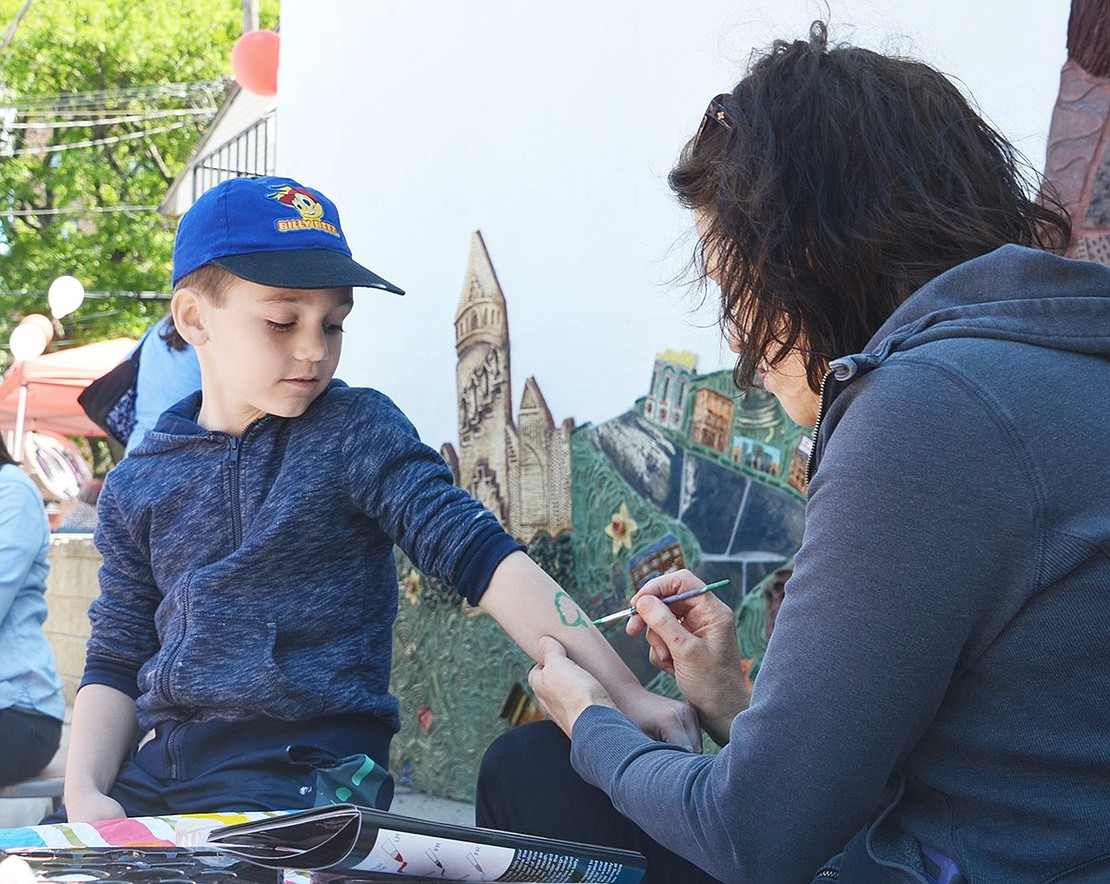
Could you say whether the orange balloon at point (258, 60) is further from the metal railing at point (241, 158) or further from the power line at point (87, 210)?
the power line at point (87, 210)

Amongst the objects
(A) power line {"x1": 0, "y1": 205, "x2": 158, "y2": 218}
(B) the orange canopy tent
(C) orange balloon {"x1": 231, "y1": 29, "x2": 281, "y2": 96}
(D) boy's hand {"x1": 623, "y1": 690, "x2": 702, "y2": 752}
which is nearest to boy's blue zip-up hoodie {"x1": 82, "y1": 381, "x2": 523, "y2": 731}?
(D) boy's hand {"x1": 623, "y1": 690, "x2": 702, "y2": 752}

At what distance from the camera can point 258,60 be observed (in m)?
7.94

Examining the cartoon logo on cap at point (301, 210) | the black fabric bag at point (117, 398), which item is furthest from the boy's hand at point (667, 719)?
the black fabric bag at point (117, 398)

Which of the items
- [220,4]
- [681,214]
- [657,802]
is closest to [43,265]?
[220,4]

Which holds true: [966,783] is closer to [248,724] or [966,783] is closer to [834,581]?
[834,581]

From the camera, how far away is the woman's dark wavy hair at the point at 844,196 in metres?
1.36

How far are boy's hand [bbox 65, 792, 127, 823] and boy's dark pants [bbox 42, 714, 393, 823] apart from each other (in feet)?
0.14

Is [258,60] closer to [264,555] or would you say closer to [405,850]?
[264,555]

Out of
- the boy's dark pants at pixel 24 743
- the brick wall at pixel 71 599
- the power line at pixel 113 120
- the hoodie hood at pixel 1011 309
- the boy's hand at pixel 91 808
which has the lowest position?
the brick wall at pixel 71 599

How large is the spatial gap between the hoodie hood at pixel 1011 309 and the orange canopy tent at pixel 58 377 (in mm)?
11987

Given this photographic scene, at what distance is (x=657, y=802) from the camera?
4.18 ft

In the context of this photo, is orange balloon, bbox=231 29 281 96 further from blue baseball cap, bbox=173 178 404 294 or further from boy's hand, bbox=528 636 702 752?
boy's hand, bbox=528 636 702 752

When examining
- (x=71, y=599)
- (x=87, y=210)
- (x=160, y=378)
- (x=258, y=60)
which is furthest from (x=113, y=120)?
(x=160, y=378)

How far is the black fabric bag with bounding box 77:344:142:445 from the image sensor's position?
12.0 ft
